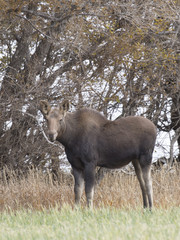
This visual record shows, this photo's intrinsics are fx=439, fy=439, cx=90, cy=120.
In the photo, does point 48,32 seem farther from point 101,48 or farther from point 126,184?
point 126,184

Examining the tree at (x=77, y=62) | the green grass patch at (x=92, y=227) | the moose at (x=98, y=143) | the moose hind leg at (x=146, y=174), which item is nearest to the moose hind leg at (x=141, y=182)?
the moose at (x=98, y=143)

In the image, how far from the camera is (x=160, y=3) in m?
12.5

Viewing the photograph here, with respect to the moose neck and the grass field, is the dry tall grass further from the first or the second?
the moose neck

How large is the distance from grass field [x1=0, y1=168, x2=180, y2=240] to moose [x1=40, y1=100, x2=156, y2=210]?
65cm

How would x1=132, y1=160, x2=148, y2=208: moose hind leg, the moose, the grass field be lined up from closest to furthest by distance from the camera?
the grass field → the moose → x1=132, y1=160, x2=148, y2=208: moose hind leg

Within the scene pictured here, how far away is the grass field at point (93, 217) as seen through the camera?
5.88 m

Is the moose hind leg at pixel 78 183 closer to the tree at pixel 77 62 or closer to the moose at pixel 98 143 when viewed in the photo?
Result: the moose at pixel 98 143

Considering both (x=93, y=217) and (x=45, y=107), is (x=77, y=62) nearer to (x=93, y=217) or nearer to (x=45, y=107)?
(x=45, y=107)

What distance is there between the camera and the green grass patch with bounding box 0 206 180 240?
18.6 ft

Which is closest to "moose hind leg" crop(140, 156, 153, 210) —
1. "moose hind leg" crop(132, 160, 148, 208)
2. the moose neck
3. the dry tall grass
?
"moose hind leg" crop(132, 160, 148, 208)

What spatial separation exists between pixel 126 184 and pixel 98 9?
493cm

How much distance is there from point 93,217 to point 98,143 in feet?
6.04

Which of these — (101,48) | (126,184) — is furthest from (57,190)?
(101,48)

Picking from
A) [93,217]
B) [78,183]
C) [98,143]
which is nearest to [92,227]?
[93,217]
